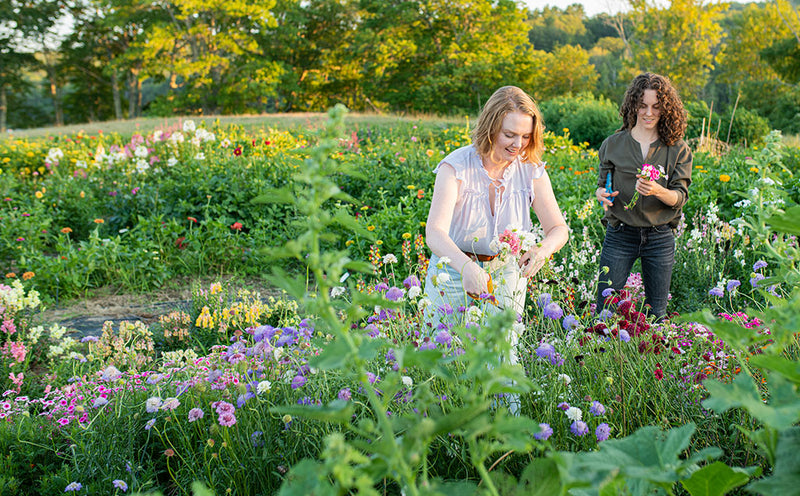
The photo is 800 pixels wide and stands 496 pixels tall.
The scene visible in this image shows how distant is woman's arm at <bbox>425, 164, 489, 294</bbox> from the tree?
82.3ft

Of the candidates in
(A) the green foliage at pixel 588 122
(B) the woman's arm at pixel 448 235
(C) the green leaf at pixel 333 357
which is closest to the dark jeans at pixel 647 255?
(B) the woman's arm at pixel 448 235

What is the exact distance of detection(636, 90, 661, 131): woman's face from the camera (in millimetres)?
3277

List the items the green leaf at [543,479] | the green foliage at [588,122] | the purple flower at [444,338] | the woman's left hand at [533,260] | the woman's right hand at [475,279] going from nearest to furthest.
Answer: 1. the green leaf at [543,479]
2. the purple flower at [444,338]
3. the woman's right hand at [475,279]
4. the woman's left hand at [533,260]
5. the green foliage at [588,122]

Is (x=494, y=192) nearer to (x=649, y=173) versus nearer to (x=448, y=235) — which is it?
(x=448, y=235)

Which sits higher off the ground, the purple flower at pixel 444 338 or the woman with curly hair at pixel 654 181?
the woman with curly hair at pixel 654 181

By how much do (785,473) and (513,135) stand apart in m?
2.01

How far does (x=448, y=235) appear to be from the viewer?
2.57 meters

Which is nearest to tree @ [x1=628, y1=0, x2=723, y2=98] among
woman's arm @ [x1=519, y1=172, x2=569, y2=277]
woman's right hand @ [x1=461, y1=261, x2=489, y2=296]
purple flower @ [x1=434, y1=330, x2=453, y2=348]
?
Result: woman's arm @ [x1=519, y1=172, x2=569, y2=277]

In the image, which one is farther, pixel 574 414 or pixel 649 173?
pixel 649 173

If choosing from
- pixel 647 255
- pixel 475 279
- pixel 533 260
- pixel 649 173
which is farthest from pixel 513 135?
pixel 647 255

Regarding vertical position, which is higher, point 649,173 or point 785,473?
point 649,173

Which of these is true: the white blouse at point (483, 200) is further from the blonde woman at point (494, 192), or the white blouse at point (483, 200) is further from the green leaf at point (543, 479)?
the green leaf at point (543, 479)

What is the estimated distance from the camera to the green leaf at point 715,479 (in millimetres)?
1012

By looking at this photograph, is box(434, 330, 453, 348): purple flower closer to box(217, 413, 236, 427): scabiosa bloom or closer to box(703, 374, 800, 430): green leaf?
box(217, 413, 236, 427): scabiosa bloom
